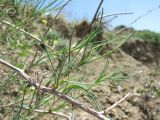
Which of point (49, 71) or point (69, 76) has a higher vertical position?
point (49, 71)

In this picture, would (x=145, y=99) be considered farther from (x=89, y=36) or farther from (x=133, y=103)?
(x=89, y=36)

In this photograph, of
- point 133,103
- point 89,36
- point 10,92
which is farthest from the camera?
point 133,103

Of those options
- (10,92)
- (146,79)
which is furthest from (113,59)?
(10,92)

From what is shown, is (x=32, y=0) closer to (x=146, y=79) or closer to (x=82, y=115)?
(x=82, y=115)

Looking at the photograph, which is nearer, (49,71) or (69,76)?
(49,71)

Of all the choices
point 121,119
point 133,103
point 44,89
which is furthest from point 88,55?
point 133,103

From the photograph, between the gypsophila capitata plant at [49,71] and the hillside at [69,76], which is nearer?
the gypsophila capitata plant at [49,71]

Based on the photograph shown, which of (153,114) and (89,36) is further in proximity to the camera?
(153,114)

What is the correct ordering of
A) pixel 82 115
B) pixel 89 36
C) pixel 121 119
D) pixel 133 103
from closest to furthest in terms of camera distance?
1. pixel 89 36
2. pixel 82 115
3. pixel 121 119
4. pixel 133 103

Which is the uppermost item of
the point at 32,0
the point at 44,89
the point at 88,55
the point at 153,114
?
the point at 32,0

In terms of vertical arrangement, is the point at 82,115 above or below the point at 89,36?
below

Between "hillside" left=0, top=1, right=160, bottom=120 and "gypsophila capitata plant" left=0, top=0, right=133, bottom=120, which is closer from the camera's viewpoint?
"gypsophila capitata plant" left=0, top=0, right=133, bottom=120
